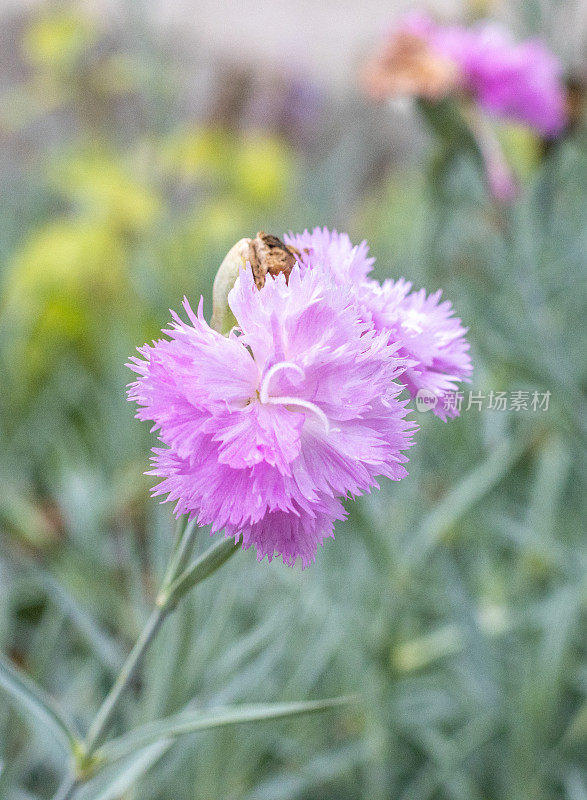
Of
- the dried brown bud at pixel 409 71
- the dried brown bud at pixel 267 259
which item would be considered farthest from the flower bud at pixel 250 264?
the dried brown bud at pixel 409 71

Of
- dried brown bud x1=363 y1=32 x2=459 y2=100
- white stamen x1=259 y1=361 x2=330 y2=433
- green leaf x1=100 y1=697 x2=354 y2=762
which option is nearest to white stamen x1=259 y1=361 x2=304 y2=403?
white stamen x1=259 y1=361 x2=330 y2=433

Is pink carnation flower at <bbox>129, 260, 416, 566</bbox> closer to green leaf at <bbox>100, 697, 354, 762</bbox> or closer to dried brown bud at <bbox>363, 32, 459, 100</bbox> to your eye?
green leaf at <bbox>100, 697, 354, 762</bbox>

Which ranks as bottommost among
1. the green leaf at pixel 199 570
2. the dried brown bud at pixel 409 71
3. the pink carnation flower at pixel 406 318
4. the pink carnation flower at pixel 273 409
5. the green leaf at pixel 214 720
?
the green leaf at pixel 214 720

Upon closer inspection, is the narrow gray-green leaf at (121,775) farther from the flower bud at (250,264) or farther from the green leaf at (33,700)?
the flower bud at (250,264)

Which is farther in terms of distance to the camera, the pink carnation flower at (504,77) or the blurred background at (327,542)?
the pink carnation flower at (504,77)

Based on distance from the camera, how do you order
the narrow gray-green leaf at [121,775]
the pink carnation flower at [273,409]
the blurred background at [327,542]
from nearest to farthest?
1. the pink carnation flower at [273,409]
2. the narrow gray-green leaf at [121,775]
3. the blurred background at [327,542]

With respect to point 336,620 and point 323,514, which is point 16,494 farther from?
point 323,514

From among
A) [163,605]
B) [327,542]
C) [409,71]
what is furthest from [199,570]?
[409,71]
